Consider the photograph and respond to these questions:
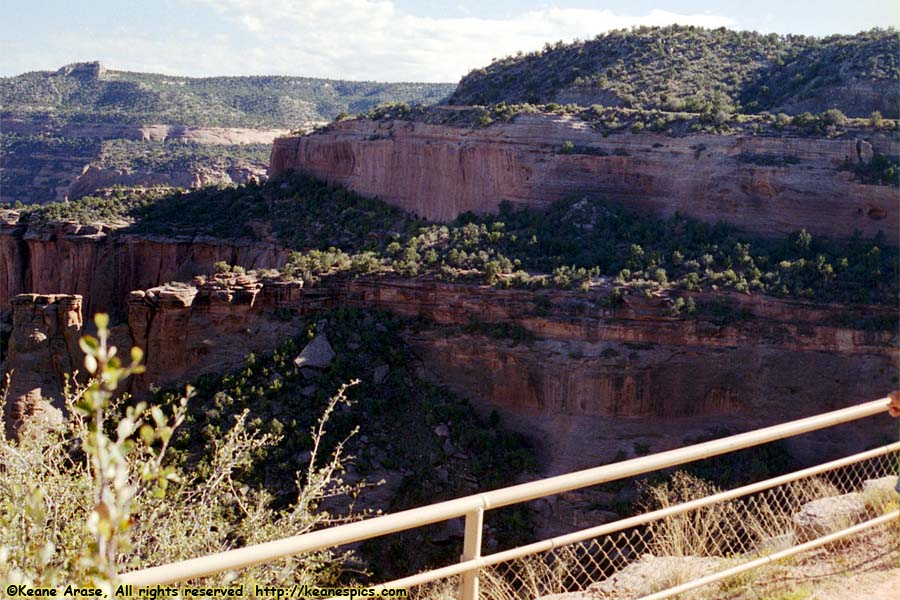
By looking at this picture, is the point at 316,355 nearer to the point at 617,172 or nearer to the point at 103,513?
the point at 617,172

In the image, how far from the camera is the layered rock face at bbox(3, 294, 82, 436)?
25875 millimetres

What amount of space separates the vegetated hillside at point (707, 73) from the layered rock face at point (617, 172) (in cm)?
522

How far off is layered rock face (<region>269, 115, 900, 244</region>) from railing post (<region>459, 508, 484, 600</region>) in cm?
2466

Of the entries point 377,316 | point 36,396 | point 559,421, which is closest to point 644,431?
point 559,421

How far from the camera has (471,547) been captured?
5.49 metres

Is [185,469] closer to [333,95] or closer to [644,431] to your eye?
[644,431]

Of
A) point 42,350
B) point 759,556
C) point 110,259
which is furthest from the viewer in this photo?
point 110,259

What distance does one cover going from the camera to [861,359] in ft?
76.4

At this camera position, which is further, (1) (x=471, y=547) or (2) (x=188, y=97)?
(2) (x=188, y=97)

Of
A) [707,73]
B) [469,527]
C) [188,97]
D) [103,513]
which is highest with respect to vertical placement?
[188,97]

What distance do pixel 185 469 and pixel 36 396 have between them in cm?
719

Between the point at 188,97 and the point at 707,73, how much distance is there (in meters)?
65.4

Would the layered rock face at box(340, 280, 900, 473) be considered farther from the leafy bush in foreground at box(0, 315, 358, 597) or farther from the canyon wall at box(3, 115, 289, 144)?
the canyon wall at box(3, 115, 289, 144)

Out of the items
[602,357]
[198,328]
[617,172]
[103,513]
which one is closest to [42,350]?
[198,328]
